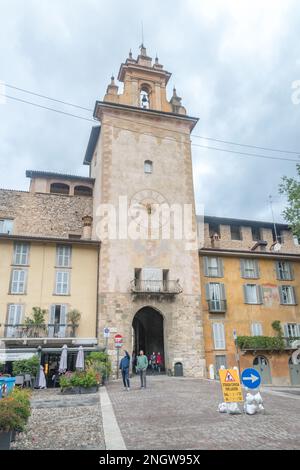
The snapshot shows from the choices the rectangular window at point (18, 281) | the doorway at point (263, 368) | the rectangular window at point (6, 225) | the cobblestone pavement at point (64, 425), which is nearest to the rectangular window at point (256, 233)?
the doorway at point (263, 368)

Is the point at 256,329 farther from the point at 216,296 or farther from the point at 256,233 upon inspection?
the point at 256,233

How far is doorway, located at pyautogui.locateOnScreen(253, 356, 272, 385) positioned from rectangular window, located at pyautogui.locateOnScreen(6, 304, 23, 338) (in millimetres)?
15715

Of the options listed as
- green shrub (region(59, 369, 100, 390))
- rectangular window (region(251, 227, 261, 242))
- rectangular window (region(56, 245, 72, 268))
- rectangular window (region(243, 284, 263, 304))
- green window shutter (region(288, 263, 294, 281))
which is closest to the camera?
green shrub (region(59, 369, 100, 390))

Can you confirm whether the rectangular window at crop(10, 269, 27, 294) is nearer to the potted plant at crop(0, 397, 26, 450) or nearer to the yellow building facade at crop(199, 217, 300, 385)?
the yellow building facade at crop(199, 217, 300, 385)

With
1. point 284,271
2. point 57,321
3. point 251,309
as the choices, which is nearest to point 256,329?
point 251,309

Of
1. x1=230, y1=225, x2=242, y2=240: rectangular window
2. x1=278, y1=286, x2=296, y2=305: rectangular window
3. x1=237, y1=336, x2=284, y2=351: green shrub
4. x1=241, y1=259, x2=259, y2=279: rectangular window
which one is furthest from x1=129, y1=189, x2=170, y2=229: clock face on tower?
x1=278, y1=286, x2=296, y2=305: rectangular window

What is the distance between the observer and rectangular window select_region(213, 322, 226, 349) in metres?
24.6

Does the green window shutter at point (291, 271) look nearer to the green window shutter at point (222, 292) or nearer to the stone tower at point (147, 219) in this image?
the green window shutter at point (222, 292)

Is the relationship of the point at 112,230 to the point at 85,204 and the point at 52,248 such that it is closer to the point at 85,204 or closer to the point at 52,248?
the point at 52,248

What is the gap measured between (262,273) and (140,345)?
1185 centimetres

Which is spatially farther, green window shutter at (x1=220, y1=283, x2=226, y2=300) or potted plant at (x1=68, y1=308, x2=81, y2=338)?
green window shutter at (x1=220, y1=283, x2=226, y2=300)

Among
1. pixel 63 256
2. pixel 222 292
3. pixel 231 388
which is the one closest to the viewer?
pixel 231 388

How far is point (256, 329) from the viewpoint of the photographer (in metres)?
25.5

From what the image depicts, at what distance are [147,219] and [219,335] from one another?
9517 mm
